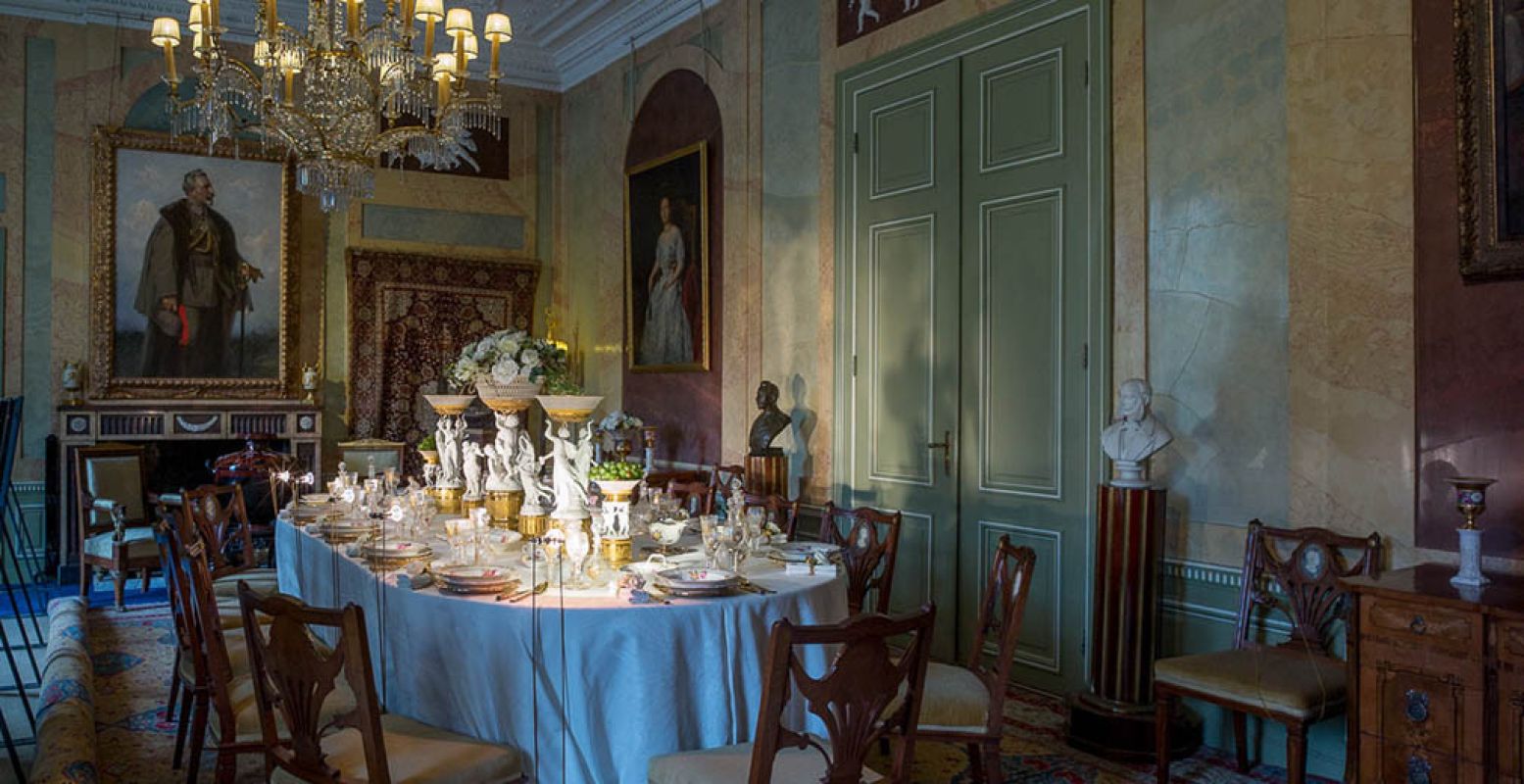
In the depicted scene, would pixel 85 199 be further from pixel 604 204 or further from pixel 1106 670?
pixel 1106 670

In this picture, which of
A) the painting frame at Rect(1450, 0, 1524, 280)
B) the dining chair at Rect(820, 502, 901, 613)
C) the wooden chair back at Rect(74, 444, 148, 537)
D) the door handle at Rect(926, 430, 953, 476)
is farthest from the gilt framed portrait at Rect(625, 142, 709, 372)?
the painting frame at Rect(1450, 0, 1524, 280)

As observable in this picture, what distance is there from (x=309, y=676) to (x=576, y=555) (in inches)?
36.4

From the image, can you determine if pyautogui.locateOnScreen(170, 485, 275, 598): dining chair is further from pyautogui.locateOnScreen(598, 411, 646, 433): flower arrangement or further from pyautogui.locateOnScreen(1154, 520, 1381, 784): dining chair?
pyautogui.locateOnScreen(1154, 520, 1381, 784): dining chair

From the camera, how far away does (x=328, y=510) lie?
5.05 metres

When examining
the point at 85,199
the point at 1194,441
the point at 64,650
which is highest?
the point at 85,199

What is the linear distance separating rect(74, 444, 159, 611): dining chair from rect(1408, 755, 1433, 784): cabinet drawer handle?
698 cm

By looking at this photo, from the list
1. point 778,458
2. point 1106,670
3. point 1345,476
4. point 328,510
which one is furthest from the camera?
point 778,458

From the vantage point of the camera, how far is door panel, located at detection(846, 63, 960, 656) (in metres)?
5.93

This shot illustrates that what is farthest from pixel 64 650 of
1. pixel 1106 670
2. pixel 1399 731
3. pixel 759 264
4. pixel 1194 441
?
pixel 1399 731

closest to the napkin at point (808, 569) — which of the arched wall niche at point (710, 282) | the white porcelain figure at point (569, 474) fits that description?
the white porcelain figure at point (569, 474)

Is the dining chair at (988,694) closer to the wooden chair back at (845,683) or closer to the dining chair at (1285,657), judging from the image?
the wooden chair back at (845,683)

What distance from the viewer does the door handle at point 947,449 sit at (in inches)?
233

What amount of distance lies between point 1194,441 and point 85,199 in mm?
8305

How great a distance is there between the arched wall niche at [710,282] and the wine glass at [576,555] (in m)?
4.52
